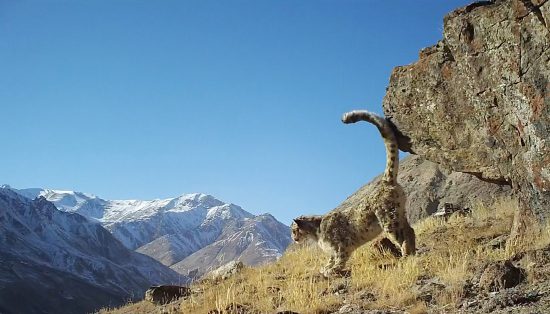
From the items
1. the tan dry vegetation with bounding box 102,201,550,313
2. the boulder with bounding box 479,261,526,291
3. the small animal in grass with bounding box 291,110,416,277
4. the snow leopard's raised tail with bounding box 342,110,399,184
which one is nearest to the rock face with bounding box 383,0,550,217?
the snow leopard's raised tail with bounding box 342,110,399,184

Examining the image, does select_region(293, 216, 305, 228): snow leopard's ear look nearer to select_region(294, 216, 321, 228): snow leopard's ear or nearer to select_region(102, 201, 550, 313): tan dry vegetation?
select_region(294, 216, 321, 228): snow leopard's ear

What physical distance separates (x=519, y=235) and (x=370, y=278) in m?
3.01

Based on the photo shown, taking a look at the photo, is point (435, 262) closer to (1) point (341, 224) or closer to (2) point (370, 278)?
(2) point (370, 278)

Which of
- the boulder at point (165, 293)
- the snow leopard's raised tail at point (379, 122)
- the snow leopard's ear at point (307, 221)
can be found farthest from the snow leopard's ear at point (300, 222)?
the boulder at point (165, 293)

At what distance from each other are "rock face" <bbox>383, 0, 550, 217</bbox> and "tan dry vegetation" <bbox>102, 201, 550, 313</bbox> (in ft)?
5.20

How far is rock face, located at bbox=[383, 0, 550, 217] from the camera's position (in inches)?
363

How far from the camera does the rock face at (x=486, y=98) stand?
30.2 feet

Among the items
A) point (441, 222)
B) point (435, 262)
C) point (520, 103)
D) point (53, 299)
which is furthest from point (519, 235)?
point (53, 299)

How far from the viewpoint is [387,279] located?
28.9 feet

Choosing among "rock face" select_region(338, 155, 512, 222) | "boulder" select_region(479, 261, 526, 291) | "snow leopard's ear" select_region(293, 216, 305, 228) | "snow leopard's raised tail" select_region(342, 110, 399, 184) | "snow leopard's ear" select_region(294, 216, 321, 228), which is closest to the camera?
"boulder" select_region(479, 261, 526, 291)

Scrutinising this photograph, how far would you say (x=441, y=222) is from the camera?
1584 centimetres

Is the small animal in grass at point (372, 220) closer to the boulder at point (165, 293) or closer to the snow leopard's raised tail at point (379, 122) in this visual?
the snow leopard's raised tail at point (379, 122)

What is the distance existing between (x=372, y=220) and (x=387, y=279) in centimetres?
264

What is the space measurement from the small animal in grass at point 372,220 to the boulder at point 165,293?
4.13m
